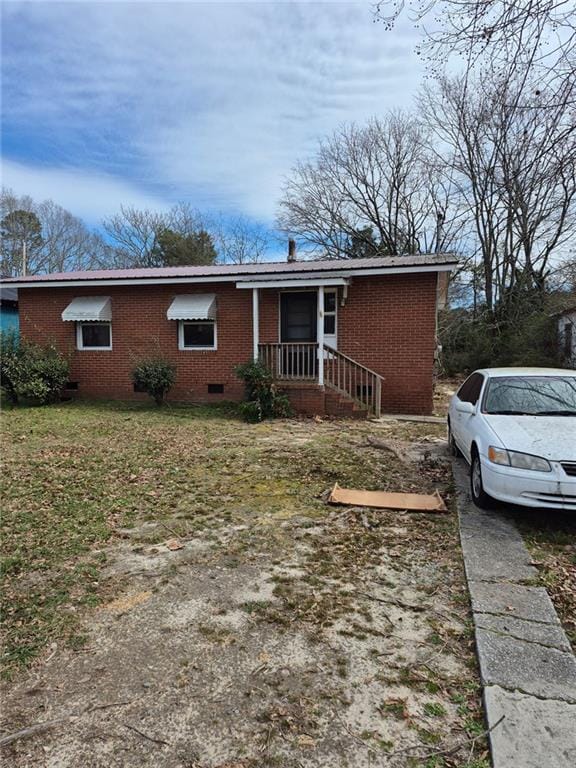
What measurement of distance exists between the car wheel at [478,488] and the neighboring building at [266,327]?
561 cm

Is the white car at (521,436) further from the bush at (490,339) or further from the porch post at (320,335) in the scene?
the bush at (490,339)

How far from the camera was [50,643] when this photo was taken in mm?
2633

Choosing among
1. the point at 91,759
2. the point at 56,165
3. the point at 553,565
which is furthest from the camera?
the point at 56,165

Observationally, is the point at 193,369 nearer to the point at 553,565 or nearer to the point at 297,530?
the point at 297,530

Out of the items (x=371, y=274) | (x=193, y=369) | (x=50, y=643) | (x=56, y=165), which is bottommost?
(x=50, y=643)

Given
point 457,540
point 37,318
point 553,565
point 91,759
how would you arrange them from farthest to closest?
point 37,318
point 457,540
point 553,565
point 91,759

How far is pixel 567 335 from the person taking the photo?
16.0 metres

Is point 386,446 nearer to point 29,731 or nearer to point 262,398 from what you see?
point 262,398

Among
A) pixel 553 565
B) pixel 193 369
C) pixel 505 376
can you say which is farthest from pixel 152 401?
pixel 553 565

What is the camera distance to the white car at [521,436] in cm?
406

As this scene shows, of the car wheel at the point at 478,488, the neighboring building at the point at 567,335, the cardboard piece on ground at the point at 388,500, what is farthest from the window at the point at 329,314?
the neighboring building at the point at 567,335

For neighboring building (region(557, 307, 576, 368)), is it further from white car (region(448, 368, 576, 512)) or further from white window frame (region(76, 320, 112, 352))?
white window frame (region(76, 320, 112, 352))

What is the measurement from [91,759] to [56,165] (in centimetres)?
2048

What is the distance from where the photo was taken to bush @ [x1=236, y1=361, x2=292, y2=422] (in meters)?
10.3
